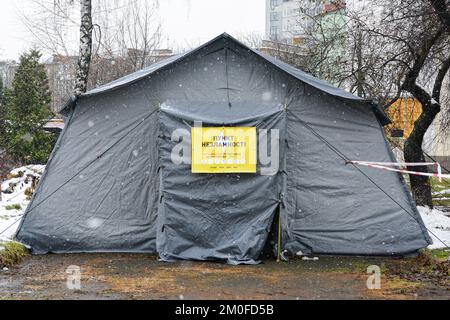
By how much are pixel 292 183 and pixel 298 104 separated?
46.0 inches

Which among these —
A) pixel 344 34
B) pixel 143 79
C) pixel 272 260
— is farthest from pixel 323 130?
pixel 344 34

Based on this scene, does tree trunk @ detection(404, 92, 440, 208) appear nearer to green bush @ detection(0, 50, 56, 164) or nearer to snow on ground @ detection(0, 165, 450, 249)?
snow on ground @ detection(0, 165, 450, 249)

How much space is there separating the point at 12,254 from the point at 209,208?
2679 mm

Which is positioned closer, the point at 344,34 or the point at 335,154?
the point at 335,154

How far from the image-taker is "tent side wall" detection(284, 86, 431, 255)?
27.7 ft

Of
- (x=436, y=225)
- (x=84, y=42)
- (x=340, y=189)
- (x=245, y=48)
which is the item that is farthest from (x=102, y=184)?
(x=436, y=225)

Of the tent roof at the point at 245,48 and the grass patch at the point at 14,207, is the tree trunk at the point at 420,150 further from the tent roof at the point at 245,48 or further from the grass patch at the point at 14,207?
the grass patch at the point at 14,207

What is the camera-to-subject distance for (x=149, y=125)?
28.4 ft

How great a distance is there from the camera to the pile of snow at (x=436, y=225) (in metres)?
8.86

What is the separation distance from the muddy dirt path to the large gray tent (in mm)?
397

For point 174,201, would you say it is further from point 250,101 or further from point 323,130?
point 323,130
